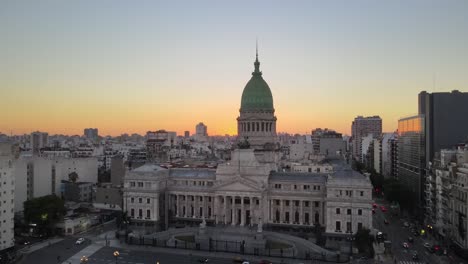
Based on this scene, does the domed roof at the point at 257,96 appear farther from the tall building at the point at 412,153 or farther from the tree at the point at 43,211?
the tree at the point at 43,211

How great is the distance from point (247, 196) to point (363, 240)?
28.8m

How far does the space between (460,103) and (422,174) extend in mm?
21610

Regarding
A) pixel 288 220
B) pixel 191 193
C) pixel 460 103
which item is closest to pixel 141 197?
pixel 191 193

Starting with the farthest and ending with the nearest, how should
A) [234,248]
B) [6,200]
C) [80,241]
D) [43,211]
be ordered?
[43,211]
[80,241]
[234,248]
[6,200]

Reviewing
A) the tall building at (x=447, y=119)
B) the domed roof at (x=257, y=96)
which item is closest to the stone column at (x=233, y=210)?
the domed roof at (x=257, y=96)

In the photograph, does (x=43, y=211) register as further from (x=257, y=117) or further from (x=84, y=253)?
(x=257, y=117)

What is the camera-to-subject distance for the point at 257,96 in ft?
467

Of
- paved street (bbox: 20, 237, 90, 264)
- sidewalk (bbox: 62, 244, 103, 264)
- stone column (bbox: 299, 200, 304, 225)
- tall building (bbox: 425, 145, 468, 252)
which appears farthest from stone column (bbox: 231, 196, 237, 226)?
tall building (bbox: 425, 145, 468, 252)

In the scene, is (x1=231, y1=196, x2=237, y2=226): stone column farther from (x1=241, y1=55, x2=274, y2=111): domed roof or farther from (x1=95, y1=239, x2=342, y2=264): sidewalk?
(x1=241, y1=55, x2=274, y2=111): domed roof

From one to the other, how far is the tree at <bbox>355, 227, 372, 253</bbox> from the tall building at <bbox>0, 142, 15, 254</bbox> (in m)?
68.7

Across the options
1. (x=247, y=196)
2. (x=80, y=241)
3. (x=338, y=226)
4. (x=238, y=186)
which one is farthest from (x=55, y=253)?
(x=338, y=226)

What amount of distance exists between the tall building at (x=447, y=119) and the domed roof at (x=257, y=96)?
45156 millimetres

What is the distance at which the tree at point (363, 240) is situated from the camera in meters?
92.1

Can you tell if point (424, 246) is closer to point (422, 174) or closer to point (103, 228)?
point (422, 174)
